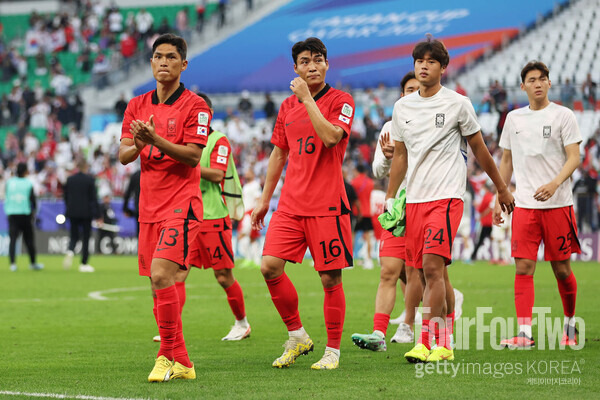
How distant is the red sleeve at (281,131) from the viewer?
746 centimetres

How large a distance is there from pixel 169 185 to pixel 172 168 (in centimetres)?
12

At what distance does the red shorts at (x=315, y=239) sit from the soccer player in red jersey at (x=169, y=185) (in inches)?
28.2

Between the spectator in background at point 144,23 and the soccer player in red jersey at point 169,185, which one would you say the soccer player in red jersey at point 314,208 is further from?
the spectator in background at point 144,23

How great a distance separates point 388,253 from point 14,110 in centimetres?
3493

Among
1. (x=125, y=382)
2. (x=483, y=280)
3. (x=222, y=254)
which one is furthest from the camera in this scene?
(x=483, y=280)

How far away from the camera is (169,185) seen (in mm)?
6750

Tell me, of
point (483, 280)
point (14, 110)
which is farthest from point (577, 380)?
point (14, 110)

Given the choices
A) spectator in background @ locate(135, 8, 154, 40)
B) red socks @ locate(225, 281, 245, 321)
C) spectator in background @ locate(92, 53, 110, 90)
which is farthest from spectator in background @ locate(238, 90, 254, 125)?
red socks @ locate(225, 281, 245, 321)

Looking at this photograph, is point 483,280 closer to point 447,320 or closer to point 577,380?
point 447,320

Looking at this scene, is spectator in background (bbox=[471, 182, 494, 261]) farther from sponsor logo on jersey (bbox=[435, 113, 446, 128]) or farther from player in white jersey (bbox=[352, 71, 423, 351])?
sponsor logo on jersey (bbox=[435, 113, 446, 128])

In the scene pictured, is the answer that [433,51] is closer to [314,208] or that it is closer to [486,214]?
[314,208]

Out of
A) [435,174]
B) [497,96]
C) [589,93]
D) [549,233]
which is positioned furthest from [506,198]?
[497,96]

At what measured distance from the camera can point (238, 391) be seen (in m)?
6.09

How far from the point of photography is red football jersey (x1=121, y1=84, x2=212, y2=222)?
6.72 metres
